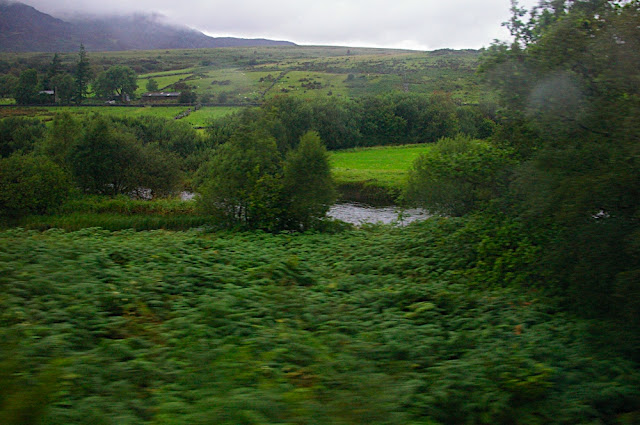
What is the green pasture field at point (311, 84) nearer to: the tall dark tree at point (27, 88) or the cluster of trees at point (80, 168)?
the tall dark tree at point (27, 88)

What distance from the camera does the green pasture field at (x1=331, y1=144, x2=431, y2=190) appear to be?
132ft

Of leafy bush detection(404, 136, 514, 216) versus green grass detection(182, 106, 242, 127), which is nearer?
leafy bush detection(404, 136, 514, 216)

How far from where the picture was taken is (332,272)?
10.8 m

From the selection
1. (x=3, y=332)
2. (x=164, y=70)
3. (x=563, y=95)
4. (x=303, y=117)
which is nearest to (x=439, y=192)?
(x=563, y=95)

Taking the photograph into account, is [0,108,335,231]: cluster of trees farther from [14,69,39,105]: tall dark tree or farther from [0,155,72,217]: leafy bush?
[14,69,39,105]: tall dark tree

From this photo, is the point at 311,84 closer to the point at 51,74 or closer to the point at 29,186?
the point at 51,74

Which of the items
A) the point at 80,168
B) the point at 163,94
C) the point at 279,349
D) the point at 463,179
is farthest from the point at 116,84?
the point at 279,349

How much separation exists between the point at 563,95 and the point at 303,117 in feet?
142

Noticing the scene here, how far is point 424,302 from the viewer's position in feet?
25.6

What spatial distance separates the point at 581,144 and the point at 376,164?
130ft

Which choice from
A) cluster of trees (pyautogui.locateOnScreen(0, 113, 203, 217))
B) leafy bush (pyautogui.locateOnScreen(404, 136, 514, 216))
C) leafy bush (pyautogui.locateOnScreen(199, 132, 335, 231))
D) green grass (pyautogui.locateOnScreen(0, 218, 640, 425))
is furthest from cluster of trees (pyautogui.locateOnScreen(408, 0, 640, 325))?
cluster of trees (pyautogui.locateOnScreen(0, 113, 203, 217))

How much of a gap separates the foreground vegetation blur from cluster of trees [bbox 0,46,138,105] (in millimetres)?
46506

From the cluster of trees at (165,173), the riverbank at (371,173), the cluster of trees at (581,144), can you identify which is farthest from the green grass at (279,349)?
the riverbank at (371,173)

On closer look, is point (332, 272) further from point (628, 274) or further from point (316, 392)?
point (316, 392)
